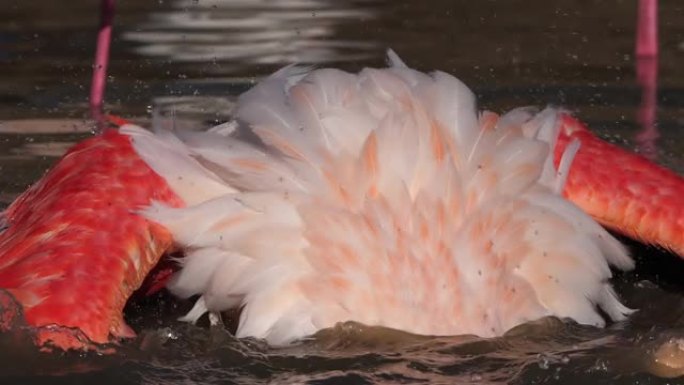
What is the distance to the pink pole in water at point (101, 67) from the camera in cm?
651

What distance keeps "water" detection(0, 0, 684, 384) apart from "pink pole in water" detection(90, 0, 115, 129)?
0.19ft

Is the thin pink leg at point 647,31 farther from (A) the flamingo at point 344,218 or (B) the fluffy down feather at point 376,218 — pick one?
(B) the fluffy down feather at point 376,218

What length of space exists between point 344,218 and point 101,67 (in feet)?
9.34

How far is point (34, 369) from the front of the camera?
12.2 feet

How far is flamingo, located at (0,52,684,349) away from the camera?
12.6 feet

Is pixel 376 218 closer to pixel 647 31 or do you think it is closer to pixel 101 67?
pixel 101 67

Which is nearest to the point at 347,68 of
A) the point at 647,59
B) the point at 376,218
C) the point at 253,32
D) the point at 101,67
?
the point at 253,32

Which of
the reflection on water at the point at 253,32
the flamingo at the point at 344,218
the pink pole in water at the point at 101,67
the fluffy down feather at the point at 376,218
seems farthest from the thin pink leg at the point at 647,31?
the fluffy down feather at the point at 376,218

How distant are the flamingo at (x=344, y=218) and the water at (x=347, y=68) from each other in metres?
0.08

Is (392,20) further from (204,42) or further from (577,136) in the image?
(577,136)

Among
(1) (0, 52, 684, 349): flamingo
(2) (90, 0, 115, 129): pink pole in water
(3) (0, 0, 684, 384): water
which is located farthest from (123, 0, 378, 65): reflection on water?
(1) (0, 52, 684, 349): flamingo

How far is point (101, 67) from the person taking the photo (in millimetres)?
6594

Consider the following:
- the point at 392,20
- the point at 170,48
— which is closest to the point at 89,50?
the point at 170,48

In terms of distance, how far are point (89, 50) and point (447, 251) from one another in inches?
154
